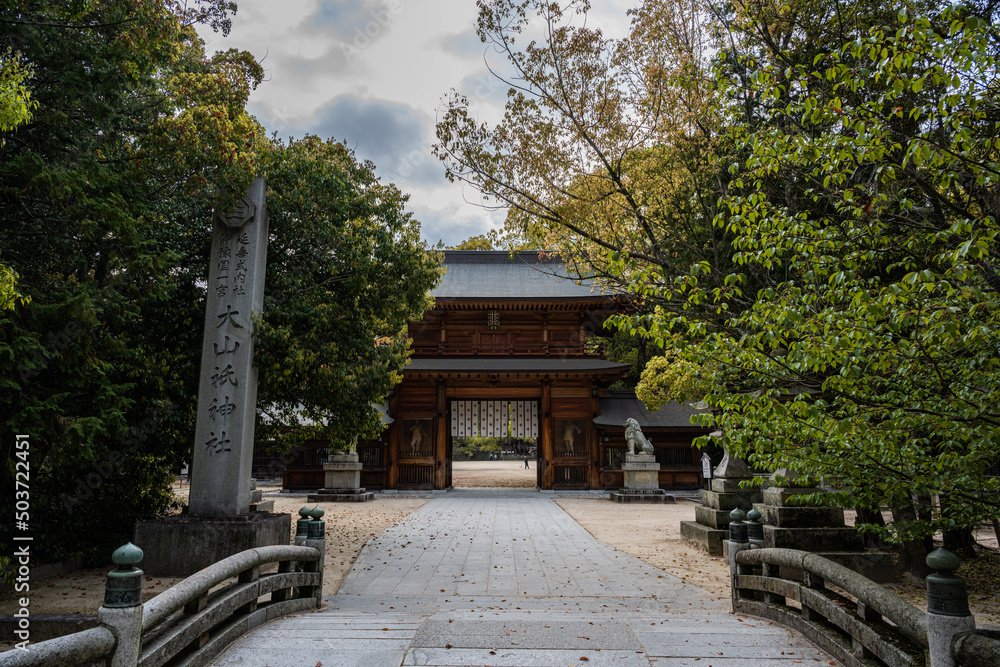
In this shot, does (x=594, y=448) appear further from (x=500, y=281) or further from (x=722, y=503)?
(x=722, y=503)

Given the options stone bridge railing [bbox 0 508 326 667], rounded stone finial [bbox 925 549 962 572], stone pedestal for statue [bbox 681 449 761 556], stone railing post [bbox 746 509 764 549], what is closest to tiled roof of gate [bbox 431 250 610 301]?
stone pedestal for statue [bbox 681 449 761 556]

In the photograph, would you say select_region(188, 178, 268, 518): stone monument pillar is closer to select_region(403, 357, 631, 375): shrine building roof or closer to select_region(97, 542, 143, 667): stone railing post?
select_region(97, 542, 143, 667): stone railing post

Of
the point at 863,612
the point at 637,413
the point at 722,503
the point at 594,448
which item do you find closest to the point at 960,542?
the point at 722,503

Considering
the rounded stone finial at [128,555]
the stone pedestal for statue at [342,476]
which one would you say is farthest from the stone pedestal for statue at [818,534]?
the stone pedestal for statue at [342,476]

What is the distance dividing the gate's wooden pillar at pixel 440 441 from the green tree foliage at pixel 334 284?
9539 millimetres

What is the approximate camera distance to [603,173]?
8.09 metres

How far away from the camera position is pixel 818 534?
7223 mm

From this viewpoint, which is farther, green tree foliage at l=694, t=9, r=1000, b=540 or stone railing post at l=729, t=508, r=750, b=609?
stone railing post at l=729, t=508, r=750, b=609

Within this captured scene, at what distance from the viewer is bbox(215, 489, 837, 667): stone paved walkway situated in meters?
3.54

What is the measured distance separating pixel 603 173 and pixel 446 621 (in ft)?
20.6

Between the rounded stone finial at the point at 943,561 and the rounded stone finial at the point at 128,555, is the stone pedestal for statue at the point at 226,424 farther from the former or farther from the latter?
the rounded stone finial at the point at 943,561

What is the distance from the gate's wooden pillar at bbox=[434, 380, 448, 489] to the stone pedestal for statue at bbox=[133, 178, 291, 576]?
1206 centimetres

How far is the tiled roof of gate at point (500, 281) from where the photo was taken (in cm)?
2108

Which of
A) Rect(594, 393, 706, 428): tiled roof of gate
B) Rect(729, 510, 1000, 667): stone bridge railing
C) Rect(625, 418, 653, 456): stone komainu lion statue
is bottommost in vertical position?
Rect(729, 510, 1000, 667): stone bridge railing
